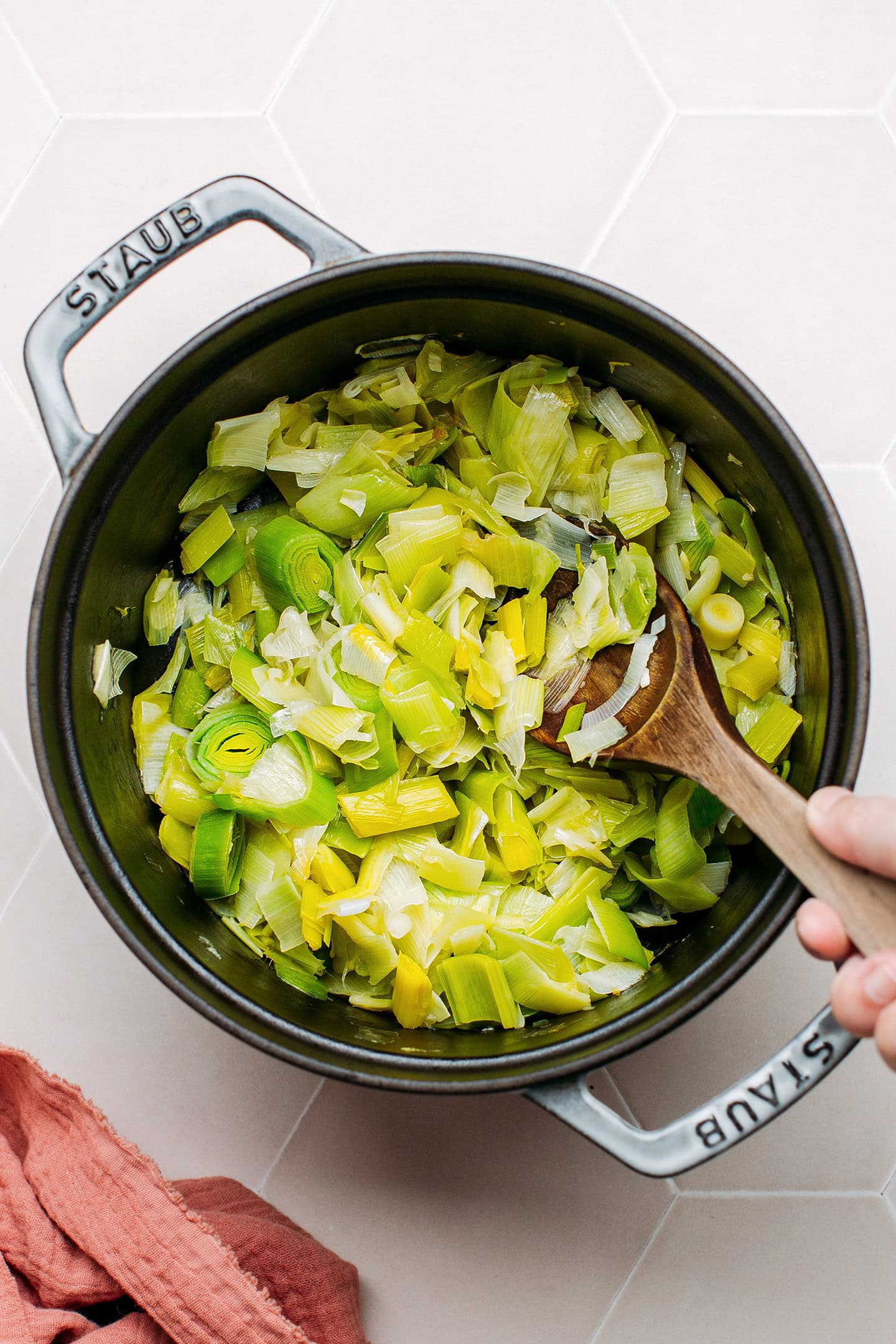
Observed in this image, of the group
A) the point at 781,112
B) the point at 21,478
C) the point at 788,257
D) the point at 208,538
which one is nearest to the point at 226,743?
the point at 208,538

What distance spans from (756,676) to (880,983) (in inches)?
15.3

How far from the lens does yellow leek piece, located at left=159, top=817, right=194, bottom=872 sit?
1045 mm

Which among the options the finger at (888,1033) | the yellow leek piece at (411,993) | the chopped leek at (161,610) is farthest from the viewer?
the chopped leek at (161,610)

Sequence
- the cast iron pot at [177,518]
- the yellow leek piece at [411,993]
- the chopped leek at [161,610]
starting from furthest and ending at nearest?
the chopped leek at [161,610], the yellow leek piece at [411,993], the cast iron pot at [177,518]

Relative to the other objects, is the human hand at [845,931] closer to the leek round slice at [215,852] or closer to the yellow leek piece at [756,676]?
the yellow leek piece at [756,676]

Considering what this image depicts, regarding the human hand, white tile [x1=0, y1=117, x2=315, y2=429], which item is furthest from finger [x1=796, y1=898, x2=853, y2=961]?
white tile [x1=0, y1=117, x2=315, y2=429]

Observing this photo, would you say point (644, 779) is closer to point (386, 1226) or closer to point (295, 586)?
point (295, 586)

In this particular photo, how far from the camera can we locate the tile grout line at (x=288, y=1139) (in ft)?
3.84

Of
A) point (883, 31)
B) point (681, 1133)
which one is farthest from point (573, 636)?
point (883, 31)

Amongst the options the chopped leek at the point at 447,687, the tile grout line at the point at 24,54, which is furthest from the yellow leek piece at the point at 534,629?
the tile grout line at the point at 24,54

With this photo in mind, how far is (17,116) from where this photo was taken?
119cm

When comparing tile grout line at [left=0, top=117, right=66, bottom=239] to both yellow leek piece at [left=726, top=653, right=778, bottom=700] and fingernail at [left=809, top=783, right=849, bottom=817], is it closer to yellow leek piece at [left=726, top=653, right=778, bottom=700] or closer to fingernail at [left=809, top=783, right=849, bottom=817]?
yellow leek piece at [left=726, top=653, right=778, bottom=700]

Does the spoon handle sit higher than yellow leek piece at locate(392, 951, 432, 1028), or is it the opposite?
the spoon handle

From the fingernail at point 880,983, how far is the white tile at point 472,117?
86cm
